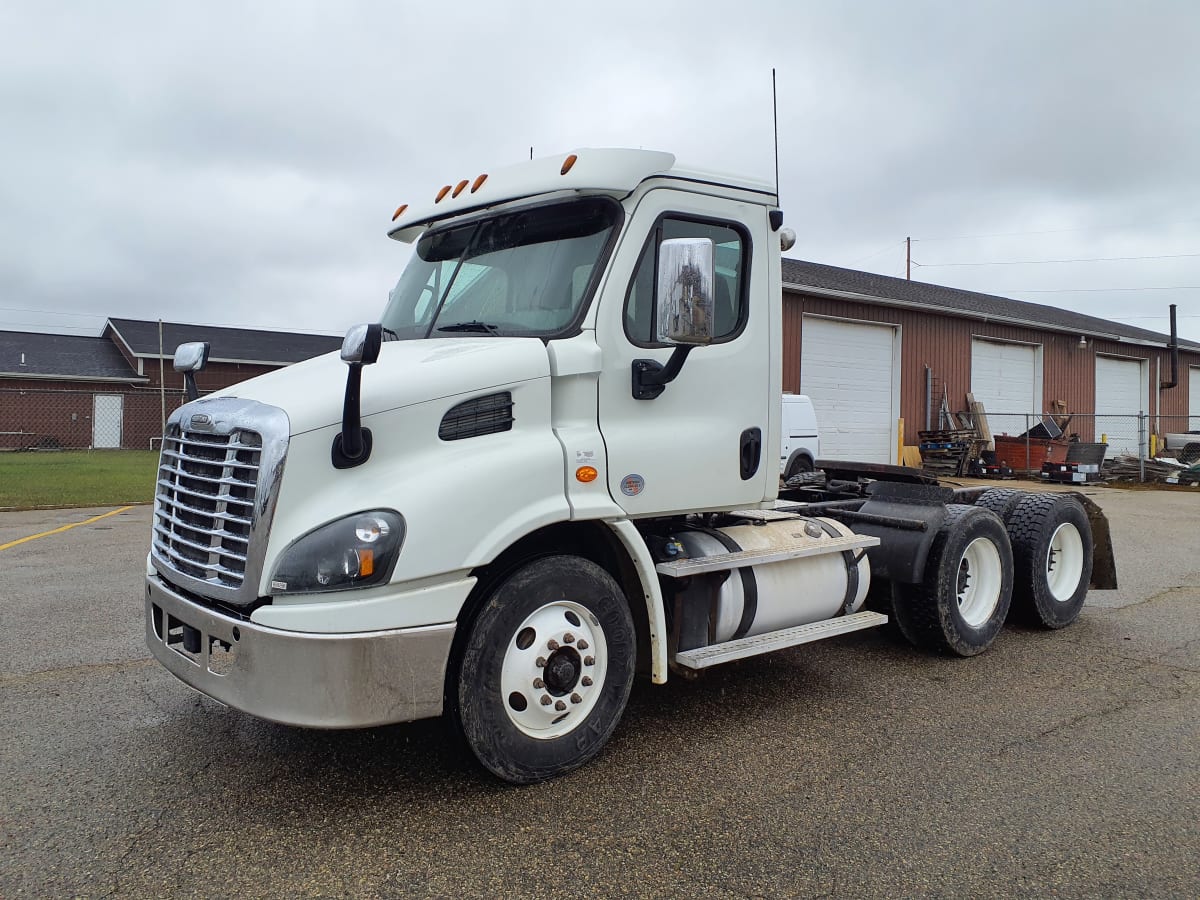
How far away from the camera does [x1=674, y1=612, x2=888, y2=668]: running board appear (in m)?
4.32

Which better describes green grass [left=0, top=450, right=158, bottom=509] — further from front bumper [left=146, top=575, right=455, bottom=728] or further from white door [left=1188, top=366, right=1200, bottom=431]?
white door [left=1188, top=366, right=1200, bottom=431]

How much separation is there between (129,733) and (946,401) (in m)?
24.7

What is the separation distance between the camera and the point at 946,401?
25.7 meters

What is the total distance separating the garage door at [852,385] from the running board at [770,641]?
1750 cm

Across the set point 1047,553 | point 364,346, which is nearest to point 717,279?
point 364,346

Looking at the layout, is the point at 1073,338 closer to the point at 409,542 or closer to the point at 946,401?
the point at 946,401

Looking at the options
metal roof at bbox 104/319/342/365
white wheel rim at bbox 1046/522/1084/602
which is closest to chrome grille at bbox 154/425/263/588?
white wheel rim at bbox 1046/522/1084/602

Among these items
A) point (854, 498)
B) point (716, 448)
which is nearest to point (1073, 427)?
point (854, 498)

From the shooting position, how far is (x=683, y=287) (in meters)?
3.70

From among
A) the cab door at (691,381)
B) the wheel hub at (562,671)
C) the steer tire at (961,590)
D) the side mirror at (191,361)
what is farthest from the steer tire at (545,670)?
the steer tire at (961,590)

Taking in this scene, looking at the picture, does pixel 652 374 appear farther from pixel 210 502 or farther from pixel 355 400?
pixel 210 502

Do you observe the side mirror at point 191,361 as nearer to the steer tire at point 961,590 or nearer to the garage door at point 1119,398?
the steer tire at point 961,590

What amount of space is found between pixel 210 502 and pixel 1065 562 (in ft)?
20.6

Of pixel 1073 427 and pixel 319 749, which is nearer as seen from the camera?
pixel 319 749
